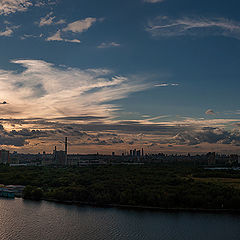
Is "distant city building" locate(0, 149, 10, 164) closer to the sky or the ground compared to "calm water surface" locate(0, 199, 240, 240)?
closer to the sky

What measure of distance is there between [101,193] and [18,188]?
10.2 metres

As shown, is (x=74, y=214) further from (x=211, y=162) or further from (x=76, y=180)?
(x=211, y=162)

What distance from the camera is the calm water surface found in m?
17.1

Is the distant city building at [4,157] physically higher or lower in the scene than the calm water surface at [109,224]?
higher

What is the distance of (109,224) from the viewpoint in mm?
19047

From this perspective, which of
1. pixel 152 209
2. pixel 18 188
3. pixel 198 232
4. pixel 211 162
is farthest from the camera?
pixel 211 162

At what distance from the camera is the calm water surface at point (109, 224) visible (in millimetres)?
17094

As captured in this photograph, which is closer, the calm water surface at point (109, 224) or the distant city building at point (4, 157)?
the calm water surface at point (109, 224)

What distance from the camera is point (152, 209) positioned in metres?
22.9

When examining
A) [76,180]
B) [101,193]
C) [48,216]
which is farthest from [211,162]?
Answer: [48,216]

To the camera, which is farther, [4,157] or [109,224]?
[4,157]

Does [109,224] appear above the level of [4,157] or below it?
below

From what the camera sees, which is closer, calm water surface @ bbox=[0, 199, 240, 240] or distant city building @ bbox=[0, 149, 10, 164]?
calm water surface @ bbox=[0, 199, 240, 240]

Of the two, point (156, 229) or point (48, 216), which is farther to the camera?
point (48, 216)
